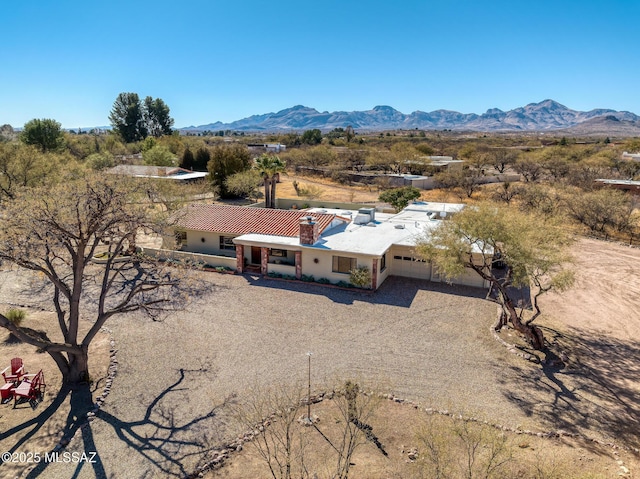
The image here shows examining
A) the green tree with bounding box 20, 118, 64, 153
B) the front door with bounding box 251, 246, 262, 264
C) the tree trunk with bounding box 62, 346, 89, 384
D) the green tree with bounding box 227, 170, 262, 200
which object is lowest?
the tree trunk with bounding box 62, 346, 89, 384

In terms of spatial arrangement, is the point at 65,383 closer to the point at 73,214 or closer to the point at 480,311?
the point at 73,214

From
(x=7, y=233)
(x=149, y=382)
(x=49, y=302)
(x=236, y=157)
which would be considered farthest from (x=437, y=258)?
(x=236, y=157)

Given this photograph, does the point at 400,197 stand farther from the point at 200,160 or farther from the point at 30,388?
the point at 200,160

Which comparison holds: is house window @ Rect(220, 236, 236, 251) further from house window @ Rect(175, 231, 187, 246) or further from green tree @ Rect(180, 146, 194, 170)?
green tree @ Rect(180, 146, 194, 170)

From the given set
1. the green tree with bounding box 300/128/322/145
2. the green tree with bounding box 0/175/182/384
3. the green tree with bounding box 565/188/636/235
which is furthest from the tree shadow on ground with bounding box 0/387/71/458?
the green tree with bounding box 300/128/322/145

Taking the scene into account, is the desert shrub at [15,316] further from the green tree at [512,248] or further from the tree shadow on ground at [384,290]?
the green tree at [512,248]

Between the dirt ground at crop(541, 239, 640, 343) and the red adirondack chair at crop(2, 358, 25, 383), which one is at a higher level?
the red adirondack chair at crop(2, 358, 25, 383)
